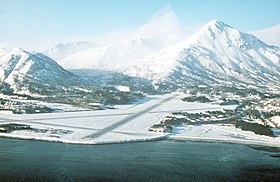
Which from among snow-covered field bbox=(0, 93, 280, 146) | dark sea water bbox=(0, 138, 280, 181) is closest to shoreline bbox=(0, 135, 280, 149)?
snow-covered field bbox=(0, 93, 280, 146)

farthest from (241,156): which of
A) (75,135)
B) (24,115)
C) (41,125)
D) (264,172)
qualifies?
(24,115)

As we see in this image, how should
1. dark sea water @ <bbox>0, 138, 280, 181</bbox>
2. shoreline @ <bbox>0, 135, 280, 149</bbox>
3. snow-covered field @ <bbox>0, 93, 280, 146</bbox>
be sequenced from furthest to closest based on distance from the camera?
snow-covered field @ <bbox>0, 93, 280, 146</bbox> → shoreline @ <bbox>0, 135, 280, 149</bbox> → dark sea water @ <bbox>0, 138, 280, 181</bbox>

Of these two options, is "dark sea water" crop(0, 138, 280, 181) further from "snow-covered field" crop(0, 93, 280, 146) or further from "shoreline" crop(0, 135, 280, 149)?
"snow-covered field" crop(0, 93, 280, 146)

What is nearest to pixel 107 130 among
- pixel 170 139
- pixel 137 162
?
pixel 170 139

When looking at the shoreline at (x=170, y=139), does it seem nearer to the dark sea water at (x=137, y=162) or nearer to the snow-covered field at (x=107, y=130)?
the snow-covered field at (x=107, y=130)

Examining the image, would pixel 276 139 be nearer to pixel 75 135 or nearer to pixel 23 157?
pixel 75 135

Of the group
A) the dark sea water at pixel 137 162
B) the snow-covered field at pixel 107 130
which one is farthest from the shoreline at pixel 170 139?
the dark sea water at pixel 137 162

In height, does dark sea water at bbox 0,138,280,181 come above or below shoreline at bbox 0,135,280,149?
below

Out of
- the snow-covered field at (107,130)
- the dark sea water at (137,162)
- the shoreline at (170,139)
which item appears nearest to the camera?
the dark sea water at (137,162)

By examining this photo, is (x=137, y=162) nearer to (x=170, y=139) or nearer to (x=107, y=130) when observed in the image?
(x=170, y=139)
